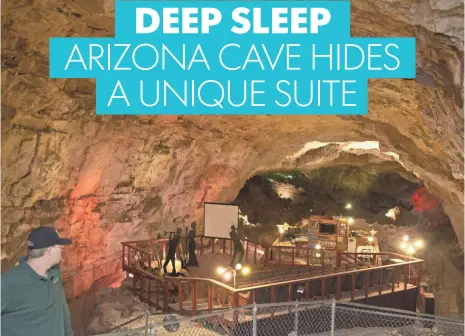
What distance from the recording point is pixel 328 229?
17562mm

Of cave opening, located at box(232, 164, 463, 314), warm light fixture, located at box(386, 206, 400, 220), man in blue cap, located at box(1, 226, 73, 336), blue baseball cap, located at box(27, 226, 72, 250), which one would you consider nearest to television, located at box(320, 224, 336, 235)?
cave opening, located at box(232, 164, 463, 314)

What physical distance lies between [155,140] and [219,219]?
3057 millimetres

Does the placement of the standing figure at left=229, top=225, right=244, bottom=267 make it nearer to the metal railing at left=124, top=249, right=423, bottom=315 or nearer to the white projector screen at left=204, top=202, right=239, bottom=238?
the white projector screen at left=204, top=202, right=239, bottom=238

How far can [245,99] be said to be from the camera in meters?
6.86

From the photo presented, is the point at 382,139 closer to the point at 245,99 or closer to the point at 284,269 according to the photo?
the point at 284,269

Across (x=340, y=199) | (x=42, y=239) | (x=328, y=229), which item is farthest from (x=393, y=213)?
(x=42, y=239)

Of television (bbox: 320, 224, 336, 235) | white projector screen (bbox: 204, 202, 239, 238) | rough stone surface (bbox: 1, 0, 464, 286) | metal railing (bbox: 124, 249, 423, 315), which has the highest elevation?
rough stone surface (bbox: 1, 0, 464, 286)

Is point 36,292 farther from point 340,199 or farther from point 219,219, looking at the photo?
point 340,199

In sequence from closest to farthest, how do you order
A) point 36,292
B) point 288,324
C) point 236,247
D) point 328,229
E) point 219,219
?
point 36,292 < point 288,324 < point 236,247 < point 219,219 < point 328,229

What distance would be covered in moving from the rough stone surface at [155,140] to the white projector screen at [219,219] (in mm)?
2471

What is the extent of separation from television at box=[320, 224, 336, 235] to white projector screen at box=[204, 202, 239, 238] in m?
6.19

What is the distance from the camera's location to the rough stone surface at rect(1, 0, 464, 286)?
6855 mm

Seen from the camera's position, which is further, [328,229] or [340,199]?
[340,199]

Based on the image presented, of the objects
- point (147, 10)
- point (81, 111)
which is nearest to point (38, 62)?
point (81, 111)
